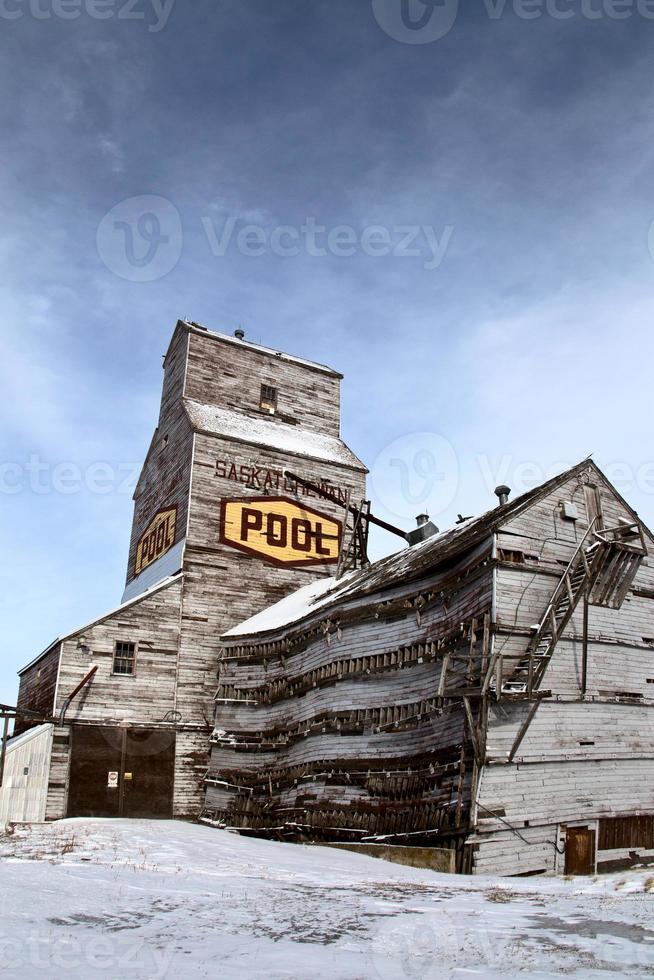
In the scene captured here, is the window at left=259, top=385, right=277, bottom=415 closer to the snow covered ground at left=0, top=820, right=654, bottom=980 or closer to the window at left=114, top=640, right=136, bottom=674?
the window at left=114, top=640, right=136, bottom=674

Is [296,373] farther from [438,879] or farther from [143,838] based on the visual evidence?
[438,879]

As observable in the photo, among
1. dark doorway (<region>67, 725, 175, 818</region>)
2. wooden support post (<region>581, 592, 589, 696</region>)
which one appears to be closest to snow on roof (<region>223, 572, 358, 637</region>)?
dark doorway (<region>67, 725, 175, 818</region>)

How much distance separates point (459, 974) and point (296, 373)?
35.9 metres

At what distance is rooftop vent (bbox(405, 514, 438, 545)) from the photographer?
3400cm

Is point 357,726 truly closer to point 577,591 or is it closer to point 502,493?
point 577,591

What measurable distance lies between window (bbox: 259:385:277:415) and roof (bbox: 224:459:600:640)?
31.2ft

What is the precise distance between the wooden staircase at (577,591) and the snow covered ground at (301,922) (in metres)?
4.82

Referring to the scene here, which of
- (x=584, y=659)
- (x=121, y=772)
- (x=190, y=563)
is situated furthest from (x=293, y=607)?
(x=584, y=659)

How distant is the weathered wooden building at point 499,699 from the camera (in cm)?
1942

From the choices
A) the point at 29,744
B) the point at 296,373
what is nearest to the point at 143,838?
the point at 29,744

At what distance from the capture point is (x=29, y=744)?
30.0 metres

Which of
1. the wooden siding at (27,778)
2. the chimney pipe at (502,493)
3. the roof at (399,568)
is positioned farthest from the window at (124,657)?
the chimney pipe at (502,493)

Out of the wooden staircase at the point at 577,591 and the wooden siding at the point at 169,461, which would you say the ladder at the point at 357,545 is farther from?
the wooden staircase at the point at 577,591

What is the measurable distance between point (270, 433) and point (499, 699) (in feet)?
72.3
